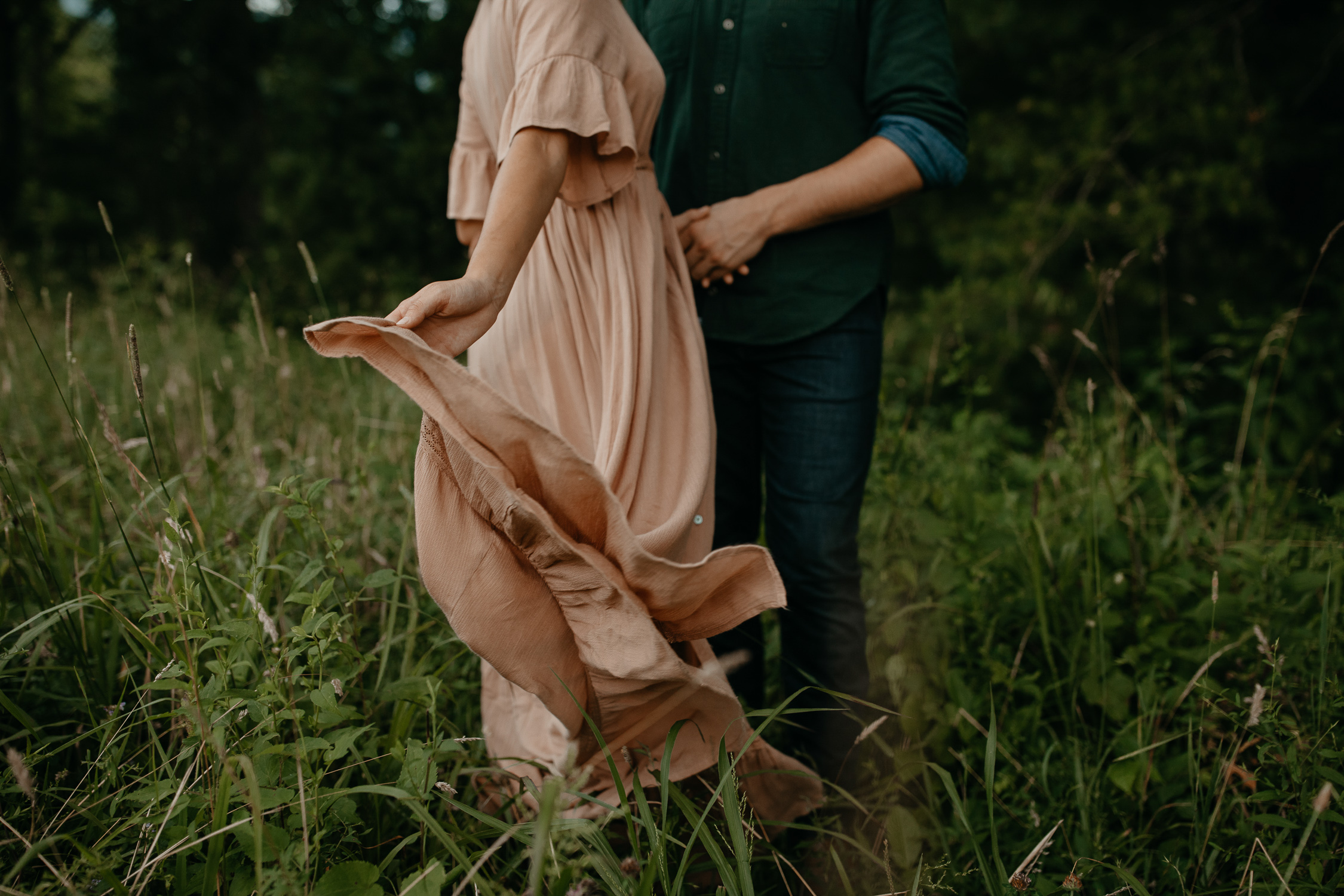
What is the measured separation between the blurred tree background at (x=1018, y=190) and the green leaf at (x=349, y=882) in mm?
1913

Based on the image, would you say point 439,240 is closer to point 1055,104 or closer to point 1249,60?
point 1055,104

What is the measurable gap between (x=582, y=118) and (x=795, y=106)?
2.17ft

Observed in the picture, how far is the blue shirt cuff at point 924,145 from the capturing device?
147cm

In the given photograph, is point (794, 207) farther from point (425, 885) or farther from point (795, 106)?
point (425, 885)

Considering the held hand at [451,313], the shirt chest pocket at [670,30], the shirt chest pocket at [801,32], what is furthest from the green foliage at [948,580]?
the shirt chest pocket at [670,30]

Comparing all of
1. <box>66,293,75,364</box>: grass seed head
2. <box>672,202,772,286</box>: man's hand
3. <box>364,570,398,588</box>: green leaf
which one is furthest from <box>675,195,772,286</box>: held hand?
<box>66,293,75,364</box>: grass seed head

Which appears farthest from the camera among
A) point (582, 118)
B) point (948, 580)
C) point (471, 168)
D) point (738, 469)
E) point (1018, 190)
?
point (1018, 190)

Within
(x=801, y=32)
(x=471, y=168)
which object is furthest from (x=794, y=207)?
(x=471, y=168)

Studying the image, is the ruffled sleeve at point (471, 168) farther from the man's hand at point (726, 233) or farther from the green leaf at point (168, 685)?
the green leaf at point (168, 685)

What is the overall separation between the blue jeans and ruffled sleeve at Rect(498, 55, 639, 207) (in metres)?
0.53

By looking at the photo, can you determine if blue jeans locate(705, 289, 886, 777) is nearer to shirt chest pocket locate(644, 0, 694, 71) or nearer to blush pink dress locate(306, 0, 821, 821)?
blush pink dress locate(306, 0, 821, 821)

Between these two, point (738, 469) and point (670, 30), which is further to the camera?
point (738, 469)

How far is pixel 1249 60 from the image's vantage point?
4.52 metres

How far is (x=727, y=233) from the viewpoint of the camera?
4.97 ft
